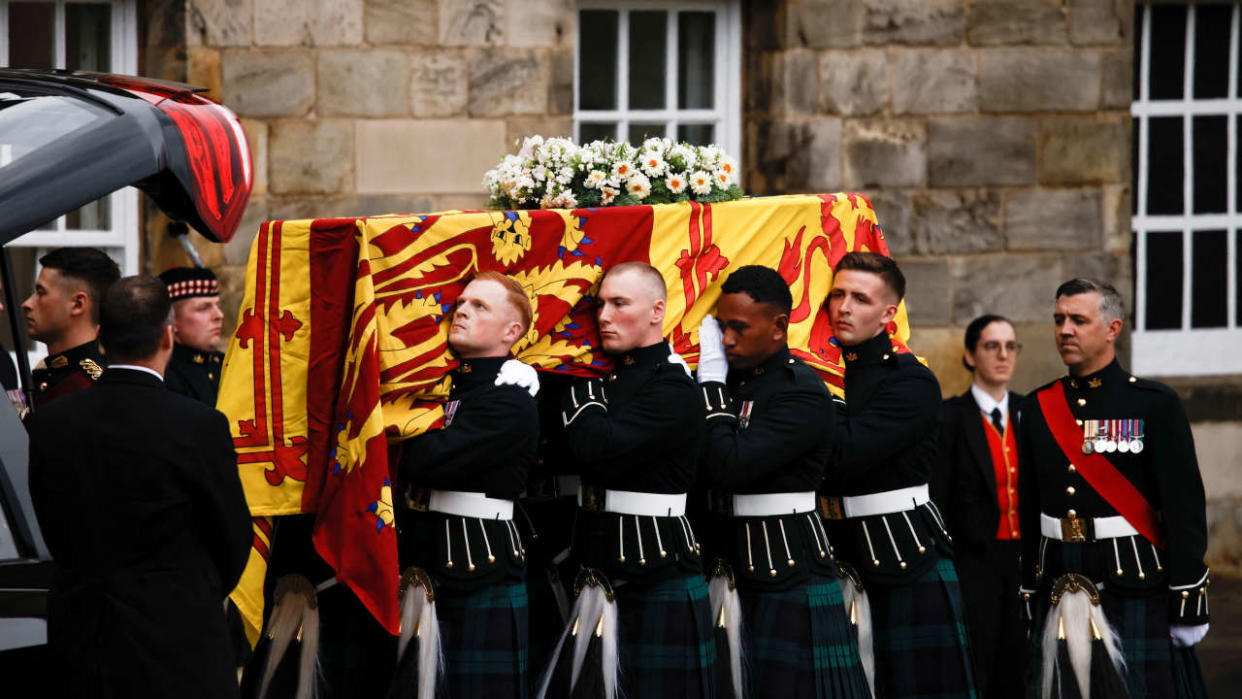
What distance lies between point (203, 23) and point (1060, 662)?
5.00 meters

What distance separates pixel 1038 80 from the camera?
30.8 feet

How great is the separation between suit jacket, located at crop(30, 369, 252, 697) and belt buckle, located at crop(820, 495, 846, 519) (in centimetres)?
229

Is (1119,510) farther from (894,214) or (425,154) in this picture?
(425,154)

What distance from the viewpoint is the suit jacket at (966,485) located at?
723cm

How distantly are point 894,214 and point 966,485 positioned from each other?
2308mm

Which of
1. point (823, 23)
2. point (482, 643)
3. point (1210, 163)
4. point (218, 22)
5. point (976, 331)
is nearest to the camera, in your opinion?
point (482, 643)

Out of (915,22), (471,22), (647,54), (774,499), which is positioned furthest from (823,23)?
(774,499)

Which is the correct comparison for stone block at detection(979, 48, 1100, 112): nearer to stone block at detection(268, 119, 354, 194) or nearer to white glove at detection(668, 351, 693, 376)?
stone block at detection(268, 119, 354, 194)

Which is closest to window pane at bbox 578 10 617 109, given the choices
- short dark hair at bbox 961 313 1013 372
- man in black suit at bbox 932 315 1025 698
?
short dark hair at bbox 961 313 1013 372

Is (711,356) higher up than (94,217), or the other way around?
(94,217)

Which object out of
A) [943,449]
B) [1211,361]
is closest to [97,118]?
[943,449]

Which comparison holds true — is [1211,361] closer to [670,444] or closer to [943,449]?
[943,449]

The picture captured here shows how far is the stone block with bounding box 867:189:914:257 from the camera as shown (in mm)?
9211

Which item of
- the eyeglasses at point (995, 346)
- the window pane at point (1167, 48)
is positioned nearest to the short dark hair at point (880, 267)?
the eyeglasses at point (995, 346)
